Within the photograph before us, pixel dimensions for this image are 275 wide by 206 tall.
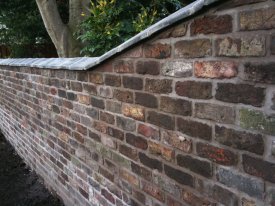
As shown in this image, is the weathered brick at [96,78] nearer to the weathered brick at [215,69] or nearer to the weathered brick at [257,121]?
the weathered brick at [215,69]

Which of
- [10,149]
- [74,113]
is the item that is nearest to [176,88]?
[74,113]

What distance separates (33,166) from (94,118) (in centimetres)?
255

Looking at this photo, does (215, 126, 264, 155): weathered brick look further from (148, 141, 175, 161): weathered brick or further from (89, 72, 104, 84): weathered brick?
(89, 72, 104, 84): weathered brick

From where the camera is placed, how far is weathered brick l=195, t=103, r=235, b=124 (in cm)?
139

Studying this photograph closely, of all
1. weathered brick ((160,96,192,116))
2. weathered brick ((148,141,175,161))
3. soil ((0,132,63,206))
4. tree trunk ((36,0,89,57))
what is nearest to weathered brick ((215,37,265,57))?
weathered brick ((160,96,192,116))

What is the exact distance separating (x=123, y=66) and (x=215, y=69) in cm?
80

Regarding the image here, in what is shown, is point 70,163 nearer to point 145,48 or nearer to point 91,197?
point 91,197

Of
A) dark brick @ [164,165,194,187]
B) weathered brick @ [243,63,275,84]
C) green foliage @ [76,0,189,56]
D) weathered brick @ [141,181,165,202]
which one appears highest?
green foliage @ [76,0,189,56]

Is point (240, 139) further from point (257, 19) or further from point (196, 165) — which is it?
point (257, 19)

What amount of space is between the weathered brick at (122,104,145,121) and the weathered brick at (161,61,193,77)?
1.17 feet

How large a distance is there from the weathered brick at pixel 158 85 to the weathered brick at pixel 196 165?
38 cm

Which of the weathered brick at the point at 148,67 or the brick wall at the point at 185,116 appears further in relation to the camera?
the weathered brick at the point at 148,67

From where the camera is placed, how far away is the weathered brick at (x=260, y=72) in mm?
1195

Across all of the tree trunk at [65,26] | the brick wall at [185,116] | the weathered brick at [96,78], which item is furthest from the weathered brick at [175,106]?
the tree trunk at [65,26]
